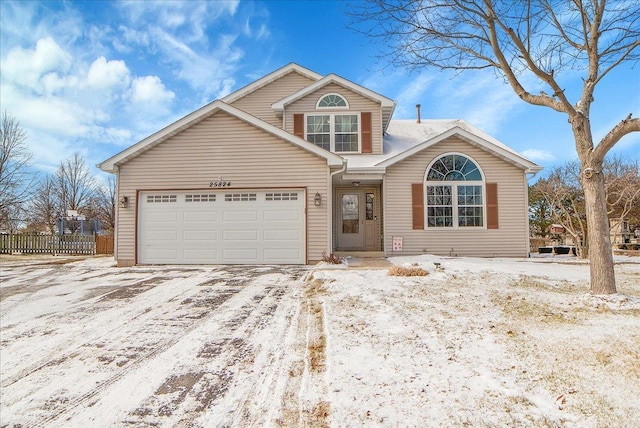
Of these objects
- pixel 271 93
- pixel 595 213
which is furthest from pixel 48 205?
pixel 595 213

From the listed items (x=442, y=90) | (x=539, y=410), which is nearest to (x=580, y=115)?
(x=442, y=90)

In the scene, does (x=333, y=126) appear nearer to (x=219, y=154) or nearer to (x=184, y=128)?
(x=219, y=154)

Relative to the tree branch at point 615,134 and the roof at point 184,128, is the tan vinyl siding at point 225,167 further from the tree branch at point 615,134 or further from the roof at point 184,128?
the tree branch at point 615,134

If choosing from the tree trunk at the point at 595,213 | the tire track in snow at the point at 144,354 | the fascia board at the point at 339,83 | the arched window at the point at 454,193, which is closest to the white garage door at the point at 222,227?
the tire track in snow at the point at 144,354

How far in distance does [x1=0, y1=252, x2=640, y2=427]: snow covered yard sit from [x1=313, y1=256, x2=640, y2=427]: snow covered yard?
14 mm

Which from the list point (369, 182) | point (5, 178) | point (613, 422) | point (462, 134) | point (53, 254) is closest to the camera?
point (613, 422)

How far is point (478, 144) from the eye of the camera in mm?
10828

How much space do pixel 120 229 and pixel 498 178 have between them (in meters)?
11.5

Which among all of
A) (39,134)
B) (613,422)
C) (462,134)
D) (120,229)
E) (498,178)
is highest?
(39,134)

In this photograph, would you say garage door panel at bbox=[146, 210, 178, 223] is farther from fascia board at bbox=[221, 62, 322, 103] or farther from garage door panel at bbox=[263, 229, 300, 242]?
fascia board at bbox=[221, 62, 322, 103]

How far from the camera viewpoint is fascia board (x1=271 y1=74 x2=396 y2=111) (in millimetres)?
12070

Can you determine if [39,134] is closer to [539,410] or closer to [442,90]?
[442,90]

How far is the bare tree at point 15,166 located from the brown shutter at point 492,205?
1000 inches

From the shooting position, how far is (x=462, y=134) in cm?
1080
